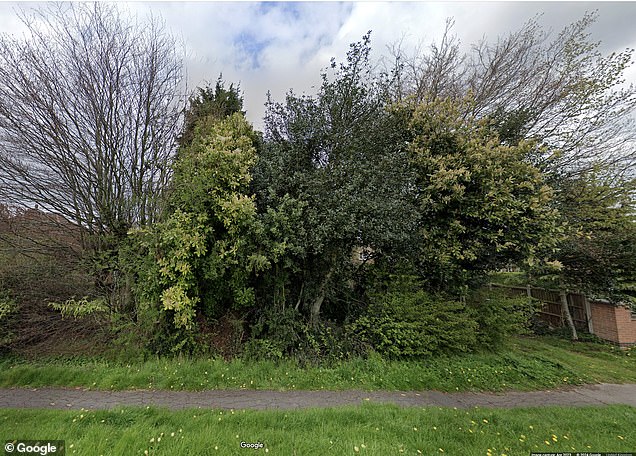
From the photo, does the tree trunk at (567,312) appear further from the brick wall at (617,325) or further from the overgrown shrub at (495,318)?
the overgrown shrub at (495,318)

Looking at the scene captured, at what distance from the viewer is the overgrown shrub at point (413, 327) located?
5324 mm

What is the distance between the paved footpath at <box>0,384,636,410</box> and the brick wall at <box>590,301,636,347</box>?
6680mm

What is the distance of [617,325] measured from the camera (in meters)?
9.09

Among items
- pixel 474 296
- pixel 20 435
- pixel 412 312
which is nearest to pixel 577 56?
pixel 474 296

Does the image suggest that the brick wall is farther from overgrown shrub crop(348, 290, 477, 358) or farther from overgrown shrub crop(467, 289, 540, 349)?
overgrown shrub crop(348, 290, 477, 358)

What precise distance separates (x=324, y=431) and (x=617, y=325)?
40.2 ft

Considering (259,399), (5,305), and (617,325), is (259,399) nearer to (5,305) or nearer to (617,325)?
(5,305)

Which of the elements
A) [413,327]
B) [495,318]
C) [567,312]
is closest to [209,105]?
[413,327]

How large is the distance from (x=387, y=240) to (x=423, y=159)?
2.17 meters

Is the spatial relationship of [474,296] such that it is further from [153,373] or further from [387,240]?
[153,373]

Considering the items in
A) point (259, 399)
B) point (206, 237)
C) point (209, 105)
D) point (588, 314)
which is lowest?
point (259, 399)

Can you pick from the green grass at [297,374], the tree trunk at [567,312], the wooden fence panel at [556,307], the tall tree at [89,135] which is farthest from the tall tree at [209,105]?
the tree trunk at [567,312]

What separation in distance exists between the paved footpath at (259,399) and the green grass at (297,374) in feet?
0.53

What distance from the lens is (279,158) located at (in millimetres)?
5422
